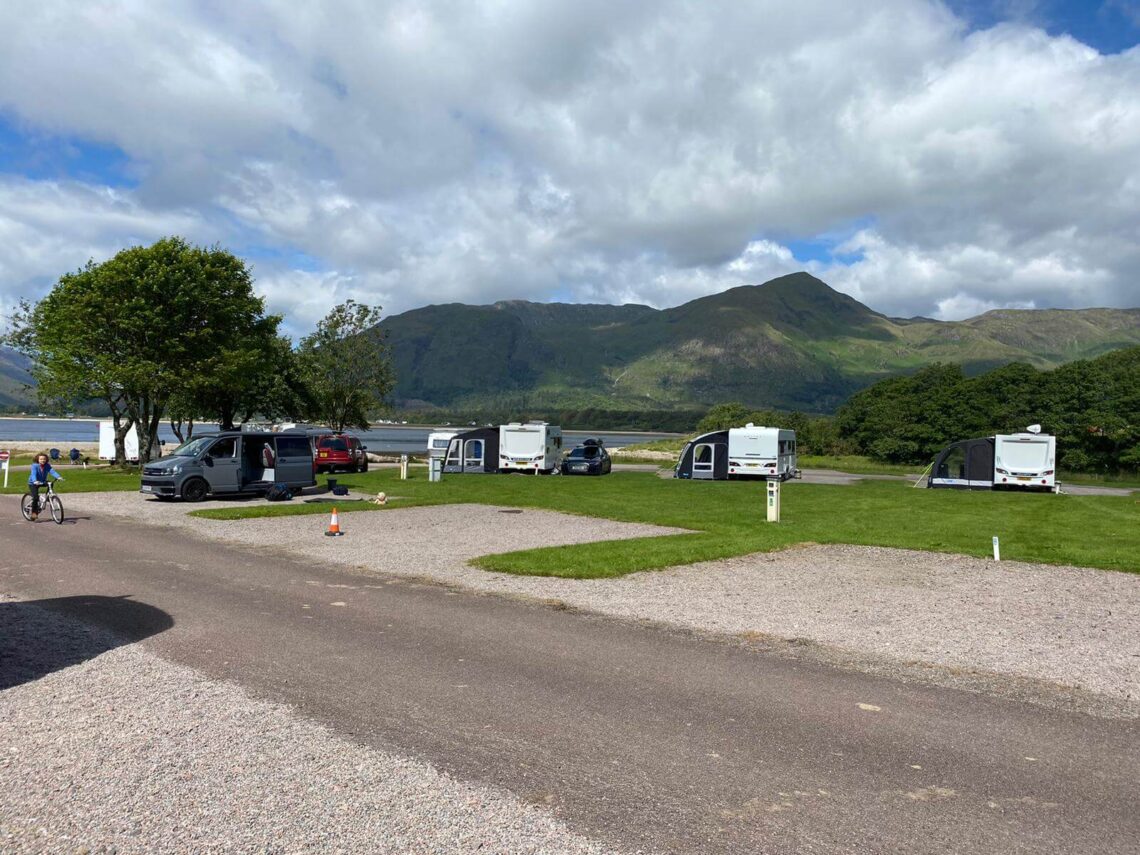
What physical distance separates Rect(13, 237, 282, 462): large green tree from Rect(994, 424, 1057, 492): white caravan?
36020 mm

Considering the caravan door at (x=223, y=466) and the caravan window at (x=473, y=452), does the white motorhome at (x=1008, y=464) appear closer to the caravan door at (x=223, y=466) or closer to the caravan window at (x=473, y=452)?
the caravan window at (x=473, y=452)

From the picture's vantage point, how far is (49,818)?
4.28 metres

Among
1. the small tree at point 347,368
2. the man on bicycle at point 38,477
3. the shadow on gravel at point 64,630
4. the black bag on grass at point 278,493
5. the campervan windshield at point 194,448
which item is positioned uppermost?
the small tree at point 347,368

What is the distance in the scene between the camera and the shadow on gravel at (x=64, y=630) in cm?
722

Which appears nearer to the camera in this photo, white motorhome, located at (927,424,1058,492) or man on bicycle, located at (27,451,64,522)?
man on bicycle, located at (27,451,64,522)

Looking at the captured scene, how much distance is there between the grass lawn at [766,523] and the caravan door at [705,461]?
4.69 metres

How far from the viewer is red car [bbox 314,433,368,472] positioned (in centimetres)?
4184

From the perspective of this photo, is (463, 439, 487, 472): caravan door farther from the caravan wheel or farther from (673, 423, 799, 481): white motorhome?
the caravan wheel

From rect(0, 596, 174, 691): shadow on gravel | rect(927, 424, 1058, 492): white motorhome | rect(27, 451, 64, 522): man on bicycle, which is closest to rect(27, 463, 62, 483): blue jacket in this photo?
rect(27, 451, 64, 522): man on bicycle

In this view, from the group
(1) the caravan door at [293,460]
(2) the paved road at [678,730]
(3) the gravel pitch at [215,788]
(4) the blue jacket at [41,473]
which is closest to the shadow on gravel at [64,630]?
(2) the paved road at [678,730]

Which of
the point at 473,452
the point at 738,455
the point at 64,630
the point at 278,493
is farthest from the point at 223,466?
the point at 738,455

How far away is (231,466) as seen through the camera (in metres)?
25.9

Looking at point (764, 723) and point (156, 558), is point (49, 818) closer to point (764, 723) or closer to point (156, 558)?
point (764, 723)

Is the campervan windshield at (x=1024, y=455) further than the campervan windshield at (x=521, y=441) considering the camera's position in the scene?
No
